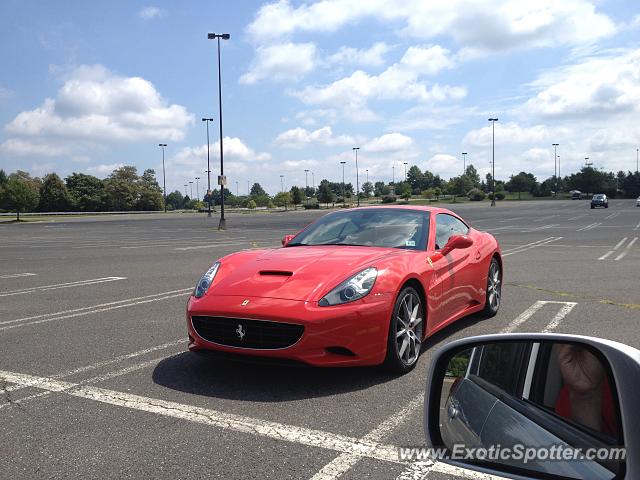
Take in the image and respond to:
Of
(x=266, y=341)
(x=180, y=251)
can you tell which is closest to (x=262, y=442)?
(x=266, y=341)

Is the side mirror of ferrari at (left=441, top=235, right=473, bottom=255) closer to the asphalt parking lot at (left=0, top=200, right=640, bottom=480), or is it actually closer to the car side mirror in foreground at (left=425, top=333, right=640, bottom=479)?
the asphalt parking lot at (left=0, top=200, right=640, bottom=480)

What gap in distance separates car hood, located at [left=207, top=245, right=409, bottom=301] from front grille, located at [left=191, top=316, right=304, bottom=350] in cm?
24

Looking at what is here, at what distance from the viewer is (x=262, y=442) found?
3.34m

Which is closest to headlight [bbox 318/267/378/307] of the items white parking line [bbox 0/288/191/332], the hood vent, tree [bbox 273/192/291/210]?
the hood vent

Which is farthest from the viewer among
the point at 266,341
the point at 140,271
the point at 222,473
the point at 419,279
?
the point at 140,271

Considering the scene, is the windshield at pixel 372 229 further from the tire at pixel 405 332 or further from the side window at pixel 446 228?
the tire at pixel 405 332

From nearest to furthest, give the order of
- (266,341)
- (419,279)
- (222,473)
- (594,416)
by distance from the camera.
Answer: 1. (594,416)
2. (222,473)
3. (266,341)
4. (419,279)

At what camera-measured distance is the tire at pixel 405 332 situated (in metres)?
4.46

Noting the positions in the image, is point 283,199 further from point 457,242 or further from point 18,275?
point 457,242

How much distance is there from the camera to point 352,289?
14.3ft

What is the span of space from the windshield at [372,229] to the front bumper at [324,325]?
118cm

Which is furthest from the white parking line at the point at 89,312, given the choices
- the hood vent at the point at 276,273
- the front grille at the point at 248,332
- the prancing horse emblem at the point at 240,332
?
the prancing horse emblem at the point at 240,332

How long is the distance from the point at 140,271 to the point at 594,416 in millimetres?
11535

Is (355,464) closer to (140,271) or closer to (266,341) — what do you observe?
(266,341)
